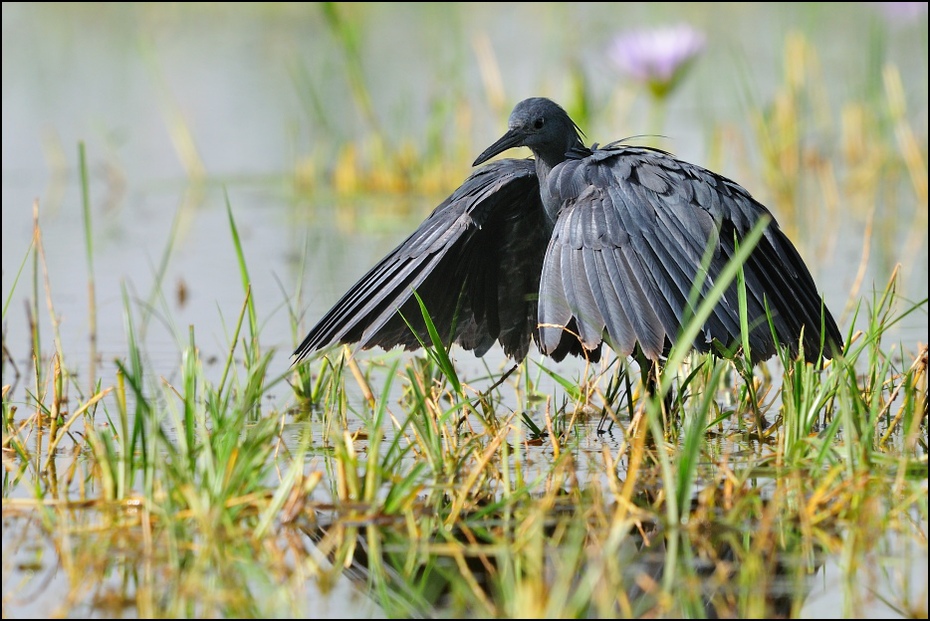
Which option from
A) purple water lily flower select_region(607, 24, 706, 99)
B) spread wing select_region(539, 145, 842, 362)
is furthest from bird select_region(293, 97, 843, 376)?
purple water lily flower select_region(607, 24, 706, 99)

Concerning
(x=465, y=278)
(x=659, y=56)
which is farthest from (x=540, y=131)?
(x=659, y=56)

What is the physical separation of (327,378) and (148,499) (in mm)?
1606

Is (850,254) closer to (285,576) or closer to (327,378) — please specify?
(327,378)

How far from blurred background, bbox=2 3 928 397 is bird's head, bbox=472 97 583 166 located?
0.93 m

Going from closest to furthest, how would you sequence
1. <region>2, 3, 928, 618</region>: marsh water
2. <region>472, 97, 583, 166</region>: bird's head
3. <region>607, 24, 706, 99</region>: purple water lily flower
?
<region>472, 97, 583, 166</region>: bird's head
<region>2, 3, 928, 618</region>: marsh water
<region>607, 24, 706, 99</region>: purple water lily flower

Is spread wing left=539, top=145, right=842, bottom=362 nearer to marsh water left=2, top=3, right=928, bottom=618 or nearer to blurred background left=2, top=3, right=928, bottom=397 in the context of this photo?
marsh water left=2, top=3, right=928, bottom=618

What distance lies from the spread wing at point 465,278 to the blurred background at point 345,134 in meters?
0.56

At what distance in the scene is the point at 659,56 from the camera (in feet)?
22.4

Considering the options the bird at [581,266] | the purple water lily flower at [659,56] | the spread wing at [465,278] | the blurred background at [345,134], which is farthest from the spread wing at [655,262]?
the purple water lily flower at [659,56]

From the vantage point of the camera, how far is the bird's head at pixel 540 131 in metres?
4.35

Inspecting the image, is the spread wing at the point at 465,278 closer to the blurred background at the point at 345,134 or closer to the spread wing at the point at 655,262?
the spread wing at the point at 655,262

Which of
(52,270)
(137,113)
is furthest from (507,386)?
(137,113)

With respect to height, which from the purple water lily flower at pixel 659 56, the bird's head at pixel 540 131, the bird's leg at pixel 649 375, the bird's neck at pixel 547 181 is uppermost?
the purple water lily flower at pixel 659 56

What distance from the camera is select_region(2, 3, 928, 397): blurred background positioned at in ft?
20.8
